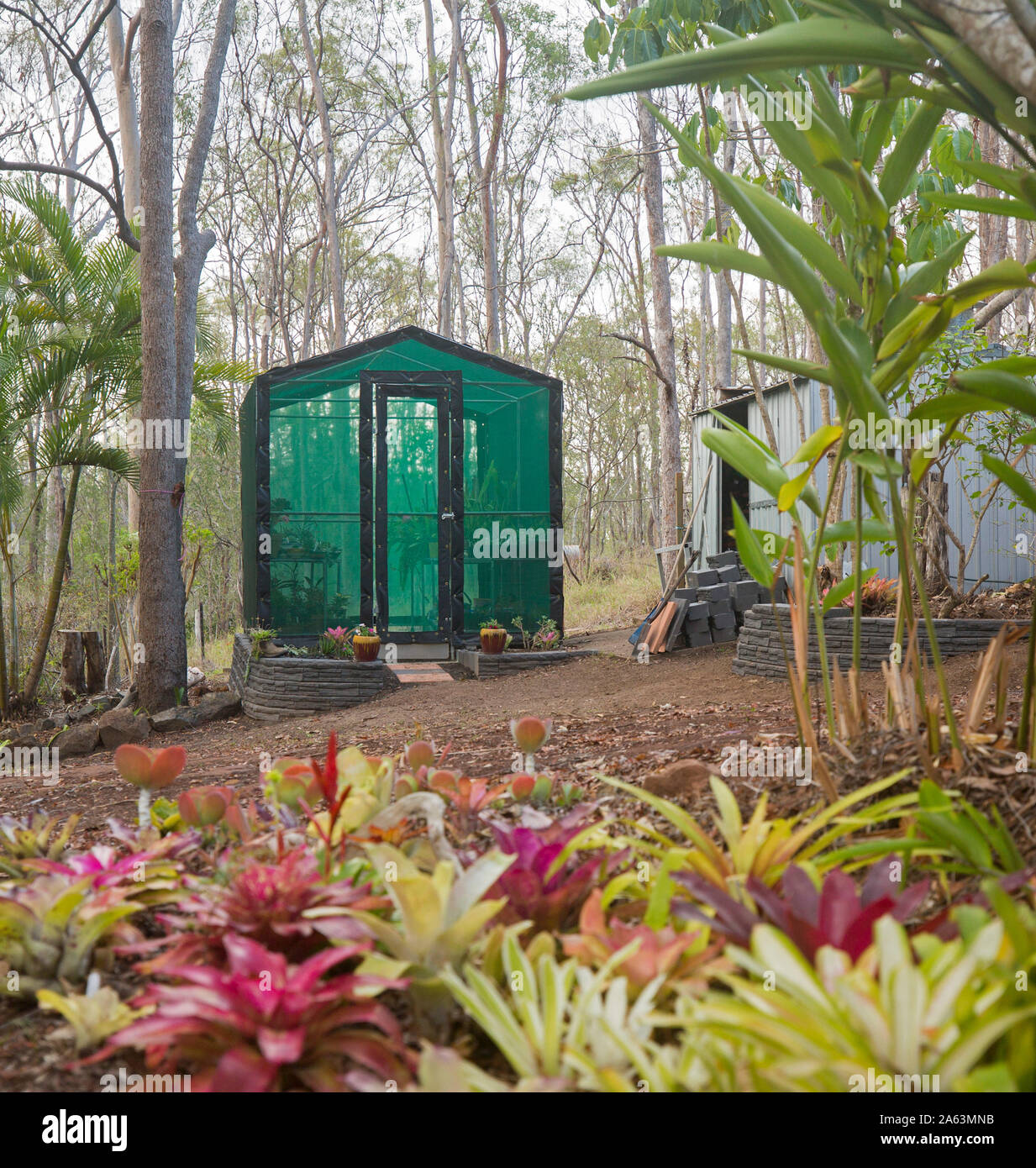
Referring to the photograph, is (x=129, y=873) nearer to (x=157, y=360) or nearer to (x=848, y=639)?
(x=848, y=639)

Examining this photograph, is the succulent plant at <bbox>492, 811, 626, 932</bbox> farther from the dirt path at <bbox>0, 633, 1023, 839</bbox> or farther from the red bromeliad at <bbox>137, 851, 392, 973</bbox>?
the dirt path at <bbox>0, 633, 1023, 839</bbox>

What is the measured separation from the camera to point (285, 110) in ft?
62.1

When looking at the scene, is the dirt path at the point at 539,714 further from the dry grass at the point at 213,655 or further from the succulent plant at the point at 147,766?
the dry grass at the point at 213,655

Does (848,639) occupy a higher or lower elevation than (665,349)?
lower

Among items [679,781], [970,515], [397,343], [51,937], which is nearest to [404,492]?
[397,343]

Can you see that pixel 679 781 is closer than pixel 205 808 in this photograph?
No

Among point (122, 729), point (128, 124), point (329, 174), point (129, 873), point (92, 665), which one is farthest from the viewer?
point (329, 174)

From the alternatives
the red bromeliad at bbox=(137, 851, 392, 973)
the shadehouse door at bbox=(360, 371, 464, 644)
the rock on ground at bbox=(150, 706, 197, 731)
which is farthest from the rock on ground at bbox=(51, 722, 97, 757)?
the red bromeliad at bbox=(137, 851, 392, 973)

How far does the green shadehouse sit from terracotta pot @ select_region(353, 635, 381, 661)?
1.05m

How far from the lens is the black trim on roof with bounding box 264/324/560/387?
873 cm

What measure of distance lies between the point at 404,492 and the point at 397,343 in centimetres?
145

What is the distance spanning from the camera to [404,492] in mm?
9086

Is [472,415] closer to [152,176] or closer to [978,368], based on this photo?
[152,176]
